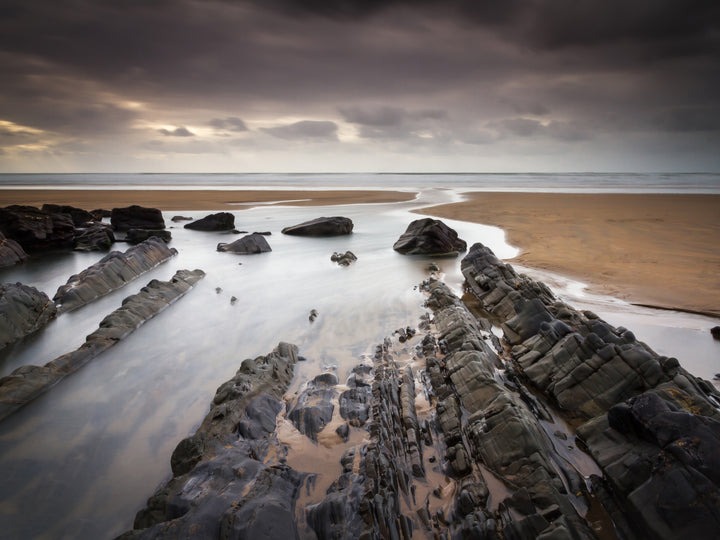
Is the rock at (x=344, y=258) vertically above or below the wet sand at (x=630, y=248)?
below

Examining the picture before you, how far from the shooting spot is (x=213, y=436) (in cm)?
405

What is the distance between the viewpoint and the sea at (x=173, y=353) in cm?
371

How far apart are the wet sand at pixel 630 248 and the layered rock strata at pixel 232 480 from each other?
359 inches

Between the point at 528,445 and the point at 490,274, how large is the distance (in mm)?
5909

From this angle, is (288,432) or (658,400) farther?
(288,432)

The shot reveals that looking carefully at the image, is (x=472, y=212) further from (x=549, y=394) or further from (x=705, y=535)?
(x=705, y=535)

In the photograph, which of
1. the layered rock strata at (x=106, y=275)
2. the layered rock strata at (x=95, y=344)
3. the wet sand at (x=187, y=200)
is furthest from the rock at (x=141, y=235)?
the wet sand at (x=187, y=200)

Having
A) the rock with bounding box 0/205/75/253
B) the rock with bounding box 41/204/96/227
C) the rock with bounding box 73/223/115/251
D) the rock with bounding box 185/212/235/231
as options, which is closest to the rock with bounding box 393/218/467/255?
the rock with bounding box 185/212/235/231

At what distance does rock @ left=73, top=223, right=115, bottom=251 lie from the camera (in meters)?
15.7

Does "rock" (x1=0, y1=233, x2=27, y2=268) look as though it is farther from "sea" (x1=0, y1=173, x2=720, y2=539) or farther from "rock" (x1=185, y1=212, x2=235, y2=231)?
"rock" (x1=185, y1=212, x2=235, y2=231)

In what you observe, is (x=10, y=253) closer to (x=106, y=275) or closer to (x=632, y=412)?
(x=106, y=275)

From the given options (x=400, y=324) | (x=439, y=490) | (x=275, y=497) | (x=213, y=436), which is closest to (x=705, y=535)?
(x=439, y=490)

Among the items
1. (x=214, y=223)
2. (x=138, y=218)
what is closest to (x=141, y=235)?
(x=138, y=218)

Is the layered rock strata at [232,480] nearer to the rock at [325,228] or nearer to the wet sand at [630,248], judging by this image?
the wet sand at [630,248]
